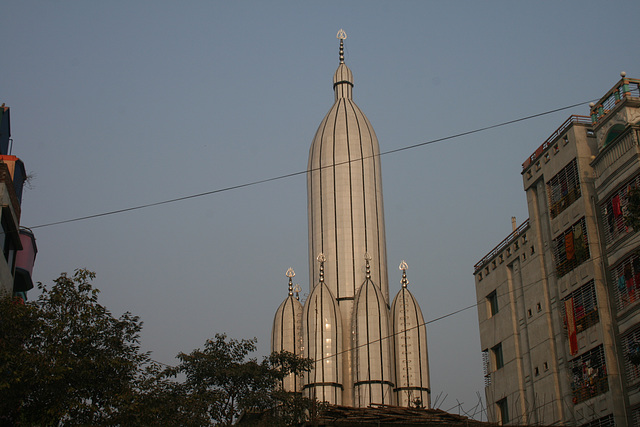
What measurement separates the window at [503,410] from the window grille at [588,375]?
518 cm

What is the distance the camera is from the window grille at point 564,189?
32094mm

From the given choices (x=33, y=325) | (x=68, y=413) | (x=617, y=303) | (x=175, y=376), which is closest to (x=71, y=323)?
(x=33, y=325)

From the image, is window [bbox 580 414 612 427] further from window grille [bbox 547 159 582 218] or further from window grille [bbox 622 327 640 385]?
window grille [bbox 547 159 582 218]

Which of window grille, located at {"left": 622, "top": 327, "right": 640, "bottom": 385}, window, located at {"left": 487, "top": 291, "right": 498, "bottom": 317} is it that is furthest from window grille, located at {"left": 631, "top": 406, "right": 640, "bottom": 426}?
window, located at {"left": 487, "top": 291, "right": 498, "bottom": 317}

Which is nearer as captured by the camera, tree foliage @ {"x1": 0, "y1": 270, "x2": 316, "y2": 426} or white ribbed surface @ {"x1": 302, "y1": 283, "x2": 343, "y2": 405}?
tree foliage @ {"x1": 0, "y1": 270, "x2": 316, "y2": 426}

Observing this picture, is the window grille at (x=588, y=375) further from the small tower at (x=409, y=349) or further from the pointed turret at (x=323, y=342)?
the pointed turret at (x=323, y=342)

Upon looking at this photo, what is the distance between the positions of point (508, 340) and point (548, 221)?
5.47 metres

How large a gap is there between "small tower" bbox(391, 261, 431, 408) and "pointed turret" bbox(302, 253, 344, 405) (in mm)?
Result: 3369

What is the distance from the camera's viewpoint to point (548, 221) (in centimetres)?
3412

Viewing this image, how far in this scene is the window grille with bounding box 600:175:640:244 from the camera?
28.7 meters

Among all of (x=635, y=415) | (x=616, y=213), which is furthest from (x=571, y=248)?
(x=635, y=415)

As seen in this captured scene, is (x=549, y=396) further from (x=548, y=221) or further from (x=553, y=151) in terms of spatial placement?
(x=553, y=151)

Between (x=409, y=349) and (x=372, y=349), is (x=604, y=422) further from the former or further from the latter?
(x=409, y=349)

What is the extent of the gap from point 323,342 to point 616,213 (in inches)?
971
